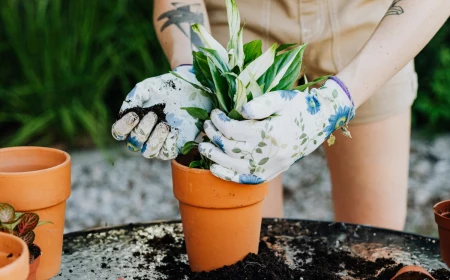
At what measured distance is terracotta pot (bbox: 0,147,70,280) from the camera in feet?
4.35

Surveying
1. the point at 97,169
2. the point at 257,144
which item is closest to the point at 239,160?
the point at 257,144

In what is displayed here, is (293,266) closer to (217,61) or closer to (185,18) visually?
(217,61)

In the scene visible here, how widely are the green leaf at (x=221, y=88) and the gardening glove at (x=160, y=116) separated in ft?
0.23

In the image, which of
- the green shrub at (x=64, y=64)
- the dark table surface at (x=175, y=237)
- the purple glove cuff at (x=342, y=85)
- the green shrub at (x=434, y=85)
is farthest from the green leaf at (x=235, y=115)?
the green shrub at (x=434, y=85)

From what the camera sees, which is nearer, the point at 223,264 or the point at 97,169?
the point at 223,264

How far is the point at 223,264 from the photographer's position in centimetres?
146

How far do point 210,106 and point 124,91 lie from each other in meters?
2.76

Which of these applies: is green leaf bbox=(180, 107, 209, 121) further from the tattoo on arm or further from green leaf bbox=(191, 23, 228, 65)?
the tattoo on arm

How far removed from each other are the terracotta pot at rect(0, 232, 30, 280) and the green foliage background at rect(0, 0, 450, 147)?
2885mm

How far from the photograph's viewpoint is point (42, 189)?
4.41 ft

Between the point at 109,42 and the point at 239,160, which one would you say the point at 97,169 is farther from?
the point at 239,160

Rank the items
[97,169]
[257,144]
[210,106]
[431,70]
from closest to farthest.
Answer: [257,144], [210,106], [97,169], [431,70]

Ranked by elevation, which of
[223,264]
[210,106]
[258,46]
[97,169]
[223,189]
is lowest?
[97,169]

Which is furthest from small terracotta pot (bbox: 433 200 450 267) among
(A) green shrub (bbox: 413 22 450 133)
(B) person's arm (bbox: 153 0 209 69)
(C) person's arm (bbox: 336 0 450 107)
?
(A) green shrub (bbox: 413 22 450 133)
